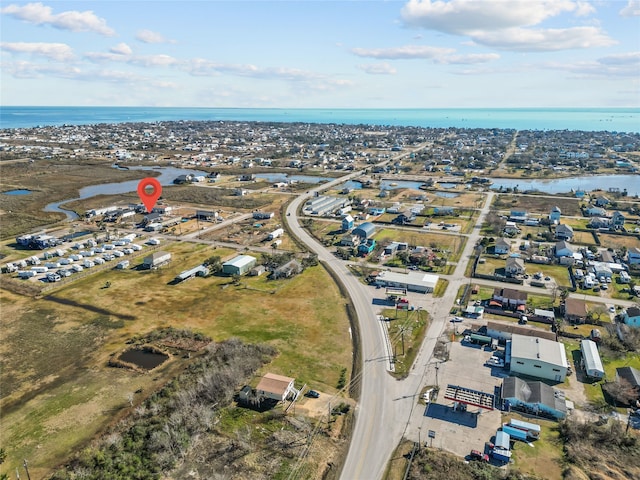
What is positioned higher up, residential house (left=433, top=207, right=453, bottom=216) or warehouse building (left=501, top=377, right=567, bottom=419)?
residential house (left=433, top=207, right=453, bottom=216)

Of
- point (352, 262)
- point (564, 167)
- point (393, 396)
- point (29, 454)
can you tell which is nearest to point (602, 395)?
point (393, 396)

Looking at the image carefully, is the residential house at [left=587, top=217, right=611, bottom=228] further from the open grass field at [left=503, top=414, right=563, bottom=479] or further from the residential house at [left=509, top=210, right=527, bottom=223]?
the open grass field at [left=503, top=414, right=563, bottom=479]

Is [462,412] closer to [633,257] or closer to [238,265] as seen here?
[238,265]

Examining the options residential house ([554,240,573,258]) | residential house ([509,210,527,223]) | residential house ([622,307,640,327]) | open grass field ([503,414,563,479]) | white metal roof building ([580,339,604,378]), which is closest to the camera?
open grass field ([503,414,563,479])

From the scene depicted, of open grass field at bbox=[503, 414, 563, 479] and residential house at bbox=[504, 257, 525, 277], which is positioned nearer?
open grass field at bbox=[503, 414, 563, 479]

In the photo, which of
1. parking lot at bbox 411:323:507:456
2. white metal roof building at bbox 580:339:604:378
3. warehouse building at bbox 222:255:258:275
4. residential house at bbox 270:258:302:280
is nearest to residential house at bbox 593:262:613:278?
white metal roof building at bbox 580:339:604:378

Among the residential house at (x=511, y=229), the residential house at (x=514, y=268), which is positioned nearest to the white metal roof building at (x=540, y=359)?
the residential house at (x=514, y=268)

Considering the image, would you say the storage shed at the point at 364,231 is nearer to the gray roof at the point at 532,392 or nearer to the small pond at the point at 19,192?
the gray roof at the point at 532,392
